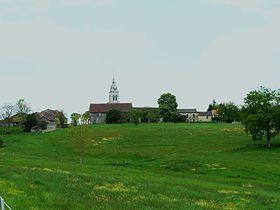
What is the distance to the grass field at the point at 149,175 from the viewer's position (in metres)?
21.7

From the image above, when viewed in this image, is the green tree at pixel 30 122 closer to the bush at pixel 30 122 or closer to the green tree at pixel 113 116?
the bush at pixel 30 122

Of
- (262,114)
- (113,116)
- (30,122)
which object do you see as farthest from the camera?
(113,116)

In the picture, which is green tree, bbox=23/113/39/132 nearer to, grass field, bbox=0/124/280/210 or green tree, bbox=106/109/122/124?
green tree, bbox=106/109/122/124

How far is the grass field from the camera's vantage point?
21.7 meters

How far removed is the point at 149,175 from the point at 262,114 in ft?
151

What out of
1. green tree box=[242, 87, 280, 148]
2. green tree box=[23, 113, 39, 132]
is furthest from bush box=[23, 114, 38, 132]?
green tree box=[242, 87, 280, 148]

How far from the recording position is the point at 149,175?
157 feet

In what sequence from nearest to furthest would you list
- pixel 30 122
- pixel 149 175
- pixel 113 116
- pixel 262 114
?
pixel 149 175 < pixel 262 114 < pixel 30 122 < pixel 113 116

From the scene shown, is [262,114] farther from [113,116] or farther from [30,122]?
[113,116]

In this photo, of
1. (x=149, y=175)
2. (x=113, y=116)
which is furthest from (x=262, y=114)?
(x=113, y=116)

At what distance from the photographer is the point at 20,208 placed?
1551 centimetres

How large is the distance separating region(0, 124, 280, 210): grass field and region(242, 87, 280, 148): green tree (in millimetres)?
3301

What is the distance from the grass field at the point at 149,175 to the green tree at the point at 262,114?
10.8 feet

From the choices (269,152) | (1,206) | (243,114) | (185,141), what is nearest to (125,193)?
(1,206)
